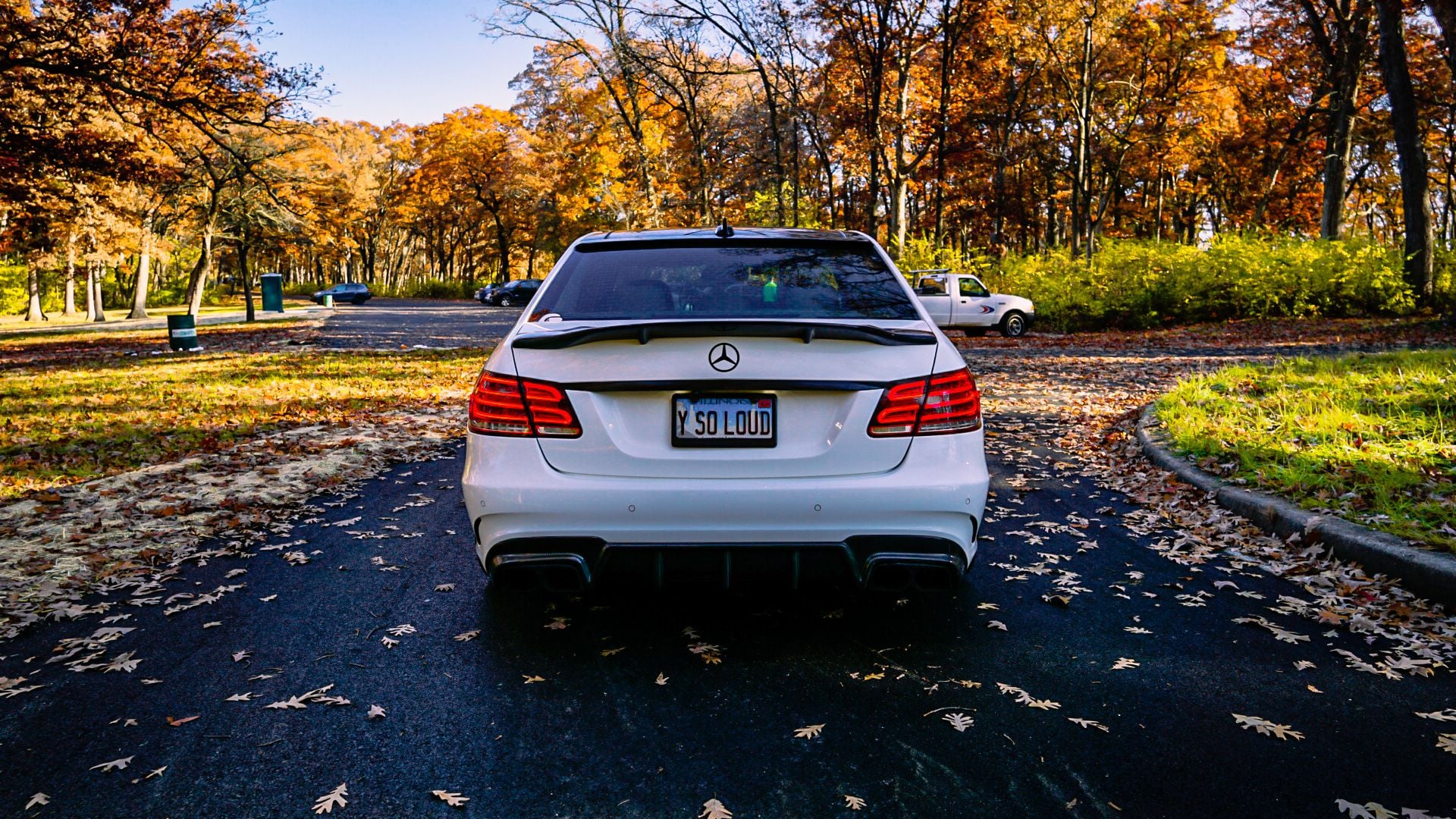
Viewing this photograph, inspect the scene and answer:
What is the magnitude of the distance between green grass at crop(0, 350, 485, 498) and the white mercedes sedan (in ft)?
17.7

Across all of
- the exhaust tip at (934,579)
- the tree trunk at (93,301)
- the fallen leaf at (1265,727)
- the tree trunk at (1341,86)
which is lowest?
the fallen leaf at (1265,727)

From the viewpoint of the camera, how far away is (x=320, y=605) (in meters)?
4.07

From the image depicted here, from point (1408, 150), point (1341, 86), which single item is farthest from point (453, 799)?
point (1341, 86)

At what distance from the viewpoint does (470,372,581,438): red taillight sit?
3.19 meters

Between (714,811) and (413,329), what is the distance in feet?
89.1

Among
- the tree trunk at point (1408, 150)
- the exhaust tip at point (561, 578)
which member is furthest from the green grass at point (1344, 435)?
the tree trunk at point (1408, 150)

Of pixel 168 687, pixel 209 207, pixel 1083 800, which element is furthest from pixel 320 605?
pixel 209 207

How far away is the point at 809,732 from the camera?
2.83m

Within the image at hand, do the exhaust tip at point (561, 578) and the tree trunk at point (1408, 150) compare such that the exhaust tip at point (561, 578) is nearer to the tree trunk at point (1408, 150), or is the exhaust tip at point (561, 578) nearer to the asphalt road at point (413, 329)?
the asphalt road at point (413, 329)

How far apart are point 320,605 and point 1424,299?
22023 millimetres

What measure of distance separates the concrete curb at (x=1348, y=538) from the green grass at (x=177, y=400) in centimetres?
811

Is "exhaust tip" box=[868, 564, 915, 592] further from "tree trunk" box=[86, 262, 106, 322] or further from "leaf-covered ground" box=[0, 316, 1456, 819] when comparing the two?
"tree trunk" box=[86, 262, 106, 322]

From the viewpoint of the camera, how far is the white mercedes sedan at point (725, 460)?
3129 mm

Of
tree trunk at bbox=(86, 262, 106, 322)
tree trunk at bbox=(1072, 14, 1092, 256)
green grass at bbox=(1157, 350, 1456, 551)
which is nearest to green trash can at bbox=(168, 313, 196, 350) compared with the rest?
green grass at bbox=(1157, 350, 1456, 551)
